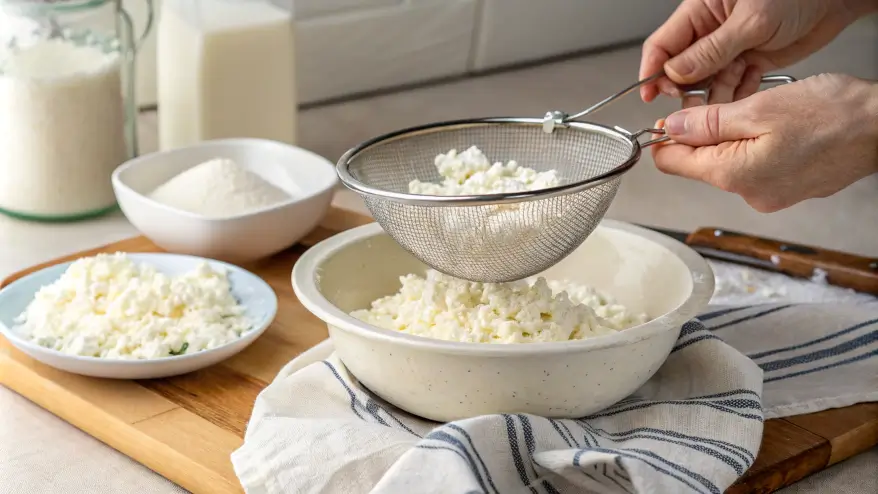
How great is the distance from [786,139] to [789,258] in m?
0.43

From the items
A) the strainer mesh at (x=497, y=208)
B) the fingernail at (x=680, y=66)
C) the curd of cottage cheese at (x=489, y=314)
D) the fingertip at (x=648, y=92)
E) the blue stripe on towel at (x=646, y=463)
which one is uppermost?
the fingernail at (x=680, y=66)

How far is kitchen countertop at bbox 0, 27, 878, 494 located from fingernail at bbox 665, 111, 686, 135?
0.34 meters

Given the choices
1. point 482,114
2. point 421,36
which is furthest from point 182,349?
point 421,36

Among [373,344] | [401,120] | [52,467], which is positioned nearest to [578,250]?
[373,344]

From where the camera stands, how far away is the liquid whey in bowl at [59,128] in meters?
1.46

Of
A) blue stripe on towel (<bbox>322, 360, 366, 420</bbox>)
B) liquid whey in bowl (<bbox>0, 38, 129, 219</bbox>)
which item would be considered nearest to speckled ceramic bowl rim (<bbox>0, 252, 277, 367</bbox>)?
blue stripe on towel (<bbox>322, 360, 366, 420</bbox>)

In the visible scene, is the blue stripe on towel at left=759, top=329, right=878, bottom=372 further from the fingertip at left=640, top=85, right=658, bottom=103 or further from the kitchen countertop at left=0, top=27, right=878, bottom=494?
the fingertip at left=640, top=85, right=658, bottom=103

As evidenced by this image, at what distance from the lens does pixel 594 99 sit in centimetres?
225

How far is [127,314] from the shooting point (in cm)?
108

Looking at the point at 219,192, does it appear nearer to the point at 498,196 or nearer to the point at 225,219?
the point at 225,219

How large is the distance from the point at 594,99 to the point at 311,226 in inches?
40.2

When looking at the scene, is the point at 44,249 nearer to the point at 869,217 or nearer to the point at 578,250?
the point at 578,250

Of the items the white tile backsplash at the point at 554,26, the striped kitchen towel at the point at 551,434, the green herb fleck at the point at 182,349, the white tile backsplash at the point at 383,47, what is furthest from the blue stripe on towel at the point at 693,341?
the white tile backsplash at the point at 554,26

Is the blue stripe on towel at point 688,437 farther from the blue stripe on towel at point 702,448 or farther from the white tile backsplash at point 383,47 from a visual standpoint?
the white tile backsplash at point 383,47
